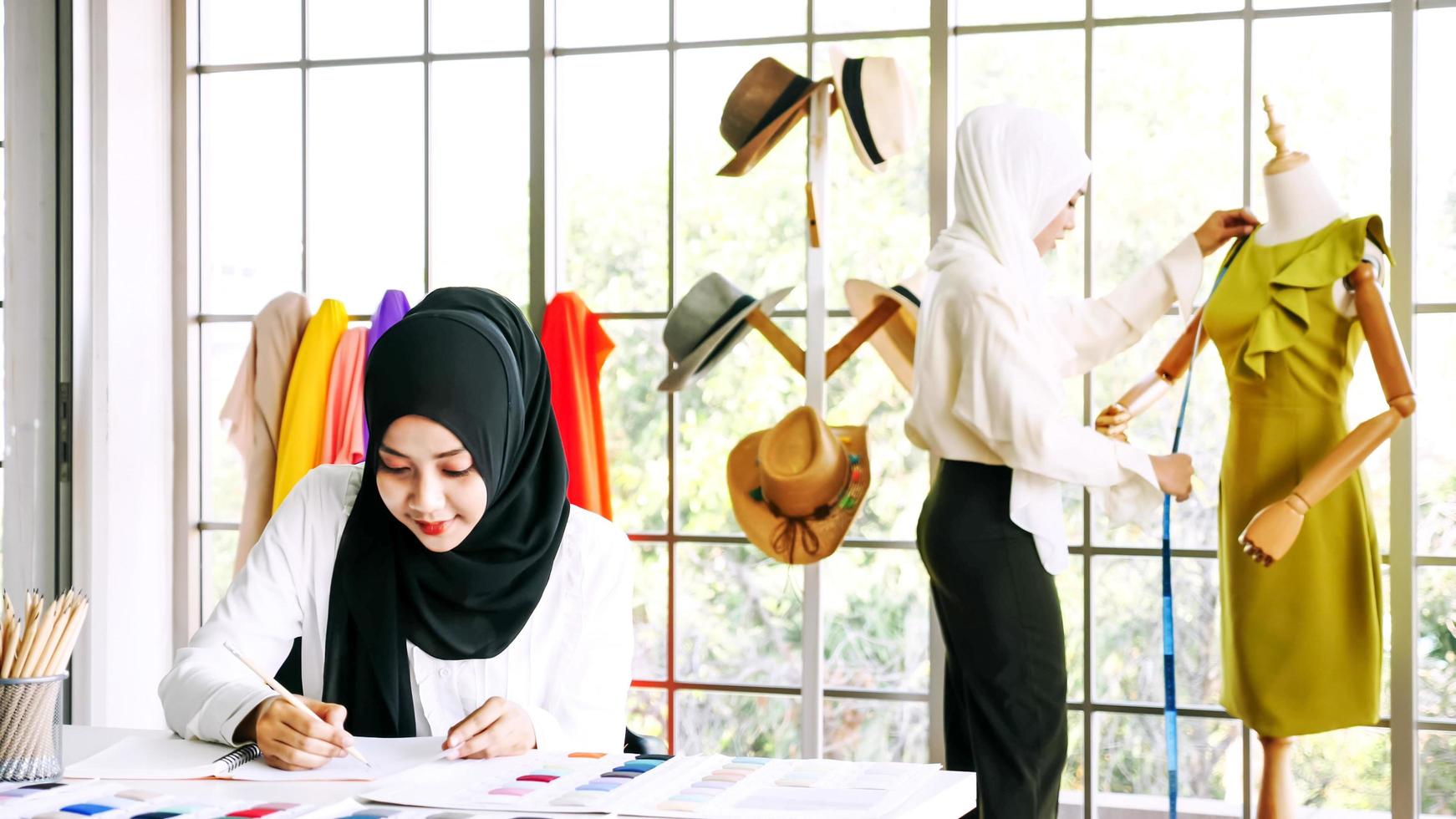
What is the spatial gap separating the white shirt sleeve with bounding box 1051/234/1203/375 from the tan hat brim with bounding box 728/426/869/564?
1.44ft

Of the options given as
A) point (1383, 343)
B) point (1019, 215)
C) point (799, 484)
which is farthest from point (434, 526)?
point (1383, 343)

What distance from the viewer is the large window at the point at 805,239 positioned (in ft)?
9.48

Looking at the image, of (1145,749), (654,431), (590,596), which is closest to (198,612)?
(654,431)

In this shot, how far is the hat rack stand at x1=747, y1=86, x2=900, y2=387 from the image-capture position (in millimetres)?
2760

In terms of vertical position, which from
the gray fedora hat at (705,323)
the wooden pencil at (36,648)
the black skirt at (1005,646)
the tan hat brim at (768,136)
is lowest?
the black skirt at (1005,646)

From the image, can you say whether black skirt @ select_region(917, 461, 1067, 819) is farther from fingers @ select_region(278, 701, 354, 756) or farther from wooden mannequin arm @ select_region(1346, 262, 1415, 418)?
fingers @ select_region(278, 701, 354, 756)

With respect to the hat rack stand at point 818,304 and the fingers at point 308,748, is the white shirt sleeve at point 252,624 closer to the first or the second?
the fingers at point 308,748

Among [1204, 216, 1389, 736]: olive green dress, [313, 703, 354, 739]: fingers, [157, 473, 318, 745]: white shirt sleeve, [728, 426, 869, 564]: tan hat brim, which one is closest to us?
[313, 703, 354, 739]: fingers

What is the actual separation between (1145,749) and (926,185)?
138cm

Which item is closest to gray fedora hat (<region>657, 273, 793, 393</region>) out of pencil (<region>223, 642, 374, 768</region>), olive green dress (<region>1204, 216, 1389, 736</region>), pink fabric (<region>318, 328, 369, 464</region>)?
pink fabric (<region>318, 328, 369, 464</region>)

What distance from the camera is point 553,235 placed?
3.41 metres

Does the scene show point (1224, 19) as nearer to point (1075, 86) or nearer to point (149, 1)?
point (1075, 86)

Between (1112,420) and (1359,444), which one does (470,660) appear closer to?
(1112,420)

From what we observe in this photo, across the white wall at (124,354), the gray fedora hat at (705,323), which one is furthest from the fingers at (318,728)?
the white wall at (124,354)
